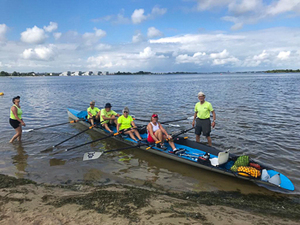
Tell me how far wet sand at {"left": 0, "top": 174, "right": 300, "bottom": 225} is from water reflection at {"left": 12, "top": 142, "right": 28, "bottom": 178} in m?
1.11

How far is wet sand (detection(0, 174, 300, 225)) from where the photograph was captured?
12.8ft

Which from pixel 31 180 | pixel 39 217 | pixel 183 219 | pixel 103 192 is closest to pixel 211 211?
pixel 183 219

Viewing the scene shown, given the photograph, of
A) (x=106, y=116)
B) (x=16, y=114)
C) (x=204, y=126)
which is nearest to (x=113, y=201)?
(x=204, y=126)

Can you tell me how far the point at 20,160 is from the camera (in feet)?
26.2

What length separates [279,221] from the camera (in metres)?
4.08

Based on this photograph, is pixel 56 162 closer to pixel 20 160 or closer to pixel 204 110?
pixel 20 160

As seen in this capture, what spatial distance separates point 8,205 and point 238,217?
489cm

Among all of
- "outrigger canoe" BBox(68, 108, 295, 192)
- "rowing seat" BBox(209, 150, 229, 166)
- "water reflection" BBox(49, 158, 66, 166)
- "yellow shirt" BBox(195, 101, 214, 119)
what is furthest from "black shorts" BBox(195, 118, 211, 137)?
"water reflection" BBox(49, 158, 66, 166)

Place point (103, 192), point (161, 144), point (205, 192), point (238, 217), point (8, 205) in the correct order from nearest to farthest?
point (238, 217)
point (8, 205)
point (103, 192)
point (205, 192)
point (161, 144)

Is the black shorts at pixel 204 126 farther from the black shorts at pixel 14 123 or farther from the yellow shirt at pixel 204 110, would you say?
the black shorts at pixel 14 123

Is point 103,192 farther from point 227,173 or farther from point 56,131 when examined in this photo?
point 56,131

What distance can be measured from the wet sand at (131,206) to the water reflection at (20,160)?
1.11 m

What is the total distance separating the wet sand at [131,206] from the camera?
3912mm

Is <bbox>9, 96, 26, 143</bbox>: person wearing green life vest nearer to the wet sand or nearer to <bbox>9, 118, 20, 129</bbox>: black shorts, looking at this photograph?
<bbox>9, 118, 20, 129</bbox>: black shorts
